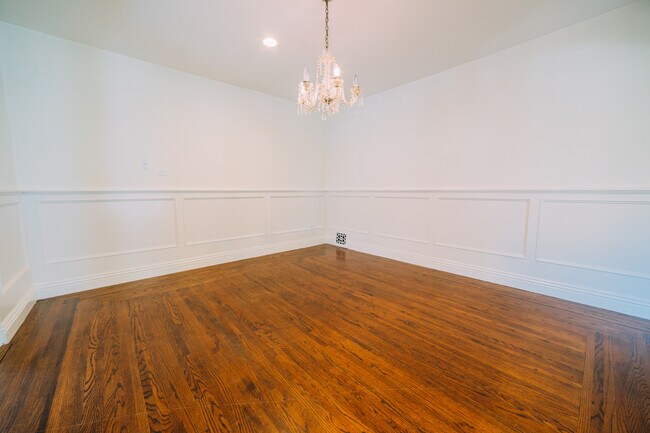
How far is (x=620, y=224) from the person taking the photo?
216 cm

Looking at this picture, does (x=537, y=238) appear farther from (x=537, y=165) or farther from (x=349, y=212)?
(x=349, y=212)

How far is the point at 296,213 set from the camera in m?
4.39

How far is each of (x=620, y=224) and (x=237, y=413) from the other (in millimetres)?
3215

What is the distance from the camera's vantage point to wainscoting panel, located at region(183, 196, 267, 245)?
330cm

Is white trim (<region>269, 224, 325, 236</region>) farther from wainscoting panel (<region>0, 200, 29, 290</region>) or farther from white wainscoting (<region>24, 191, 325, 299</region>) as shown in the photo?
wainscoting panel (<region>0, 200, 29, 290</region>)

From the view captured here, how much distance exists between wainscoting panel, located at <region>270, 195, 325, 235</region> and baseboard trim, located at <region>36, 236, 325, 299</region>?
29 cm

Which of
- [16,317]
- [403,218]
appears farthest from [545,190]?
[16,317]

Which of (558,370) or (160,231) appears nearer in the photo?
(558,370)

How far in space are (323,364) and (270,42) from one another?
2833mm

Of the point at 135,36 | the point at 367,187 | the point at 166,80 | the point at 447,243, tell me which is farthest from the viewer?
the point at 367,187

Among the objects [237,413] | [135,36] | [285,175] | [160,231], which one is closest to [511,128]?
[285,175]

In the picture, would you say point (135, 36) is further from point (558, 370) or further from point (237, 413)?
point (558, 370)

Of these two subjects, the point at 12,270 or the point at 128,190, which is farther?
the point at 128,190

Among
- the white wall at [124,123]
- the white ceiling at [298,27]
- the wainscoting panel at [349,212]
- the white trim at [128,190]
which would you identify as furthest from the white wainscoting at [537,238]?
the white wall at [124,123]
